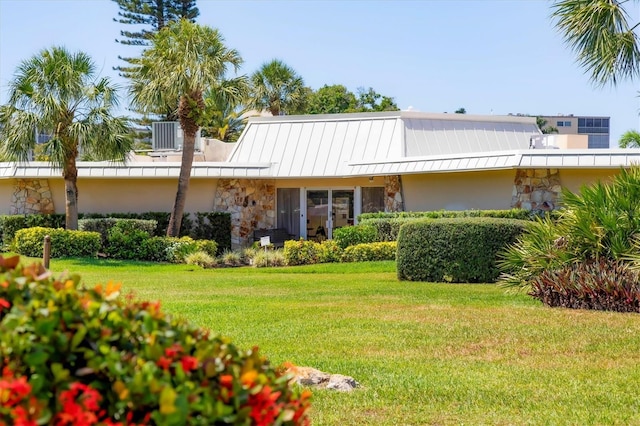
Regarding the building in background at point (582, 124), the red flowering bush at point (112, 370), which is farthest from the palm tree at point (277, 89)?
the building in background at point (582, 124)

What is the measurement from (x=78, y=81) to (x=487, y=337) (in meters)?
17.4

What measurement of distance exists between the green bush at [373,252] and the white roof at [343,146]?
3.01 m

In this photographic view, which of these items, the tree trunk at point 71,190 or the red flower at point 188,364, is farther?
the tree trunk at point 71,190

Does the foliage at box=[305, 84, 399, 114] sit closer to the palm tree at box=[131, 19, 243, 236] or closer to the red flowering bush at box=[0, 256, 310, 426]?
the palm tree at box=[131, 19, 243, 236]

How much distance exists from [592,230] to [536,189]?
10.6 metres

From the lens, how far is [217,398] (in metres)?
3.00

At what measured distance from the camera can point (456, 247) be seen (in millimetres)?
16781

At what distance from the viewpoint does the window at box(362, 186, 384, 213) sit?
29062mm

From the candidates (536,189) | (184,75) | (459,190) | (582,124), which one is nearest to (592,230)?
(536,189)

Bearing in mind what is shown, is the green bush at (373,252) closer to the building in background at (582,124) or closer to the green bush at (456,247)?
the green bush at (456,247)

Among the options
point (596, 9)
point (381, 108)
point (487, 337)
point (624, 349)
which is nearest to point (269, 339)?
point (487, 337)

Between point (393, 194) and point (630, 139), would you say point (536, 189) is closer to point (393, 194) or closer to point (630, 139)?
point (393, 194)

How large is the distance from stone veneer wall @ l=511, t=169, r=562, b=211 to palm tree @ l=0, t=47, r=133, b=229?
36.6ft

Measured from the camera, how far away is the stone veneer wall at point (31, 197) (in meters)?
29.0
